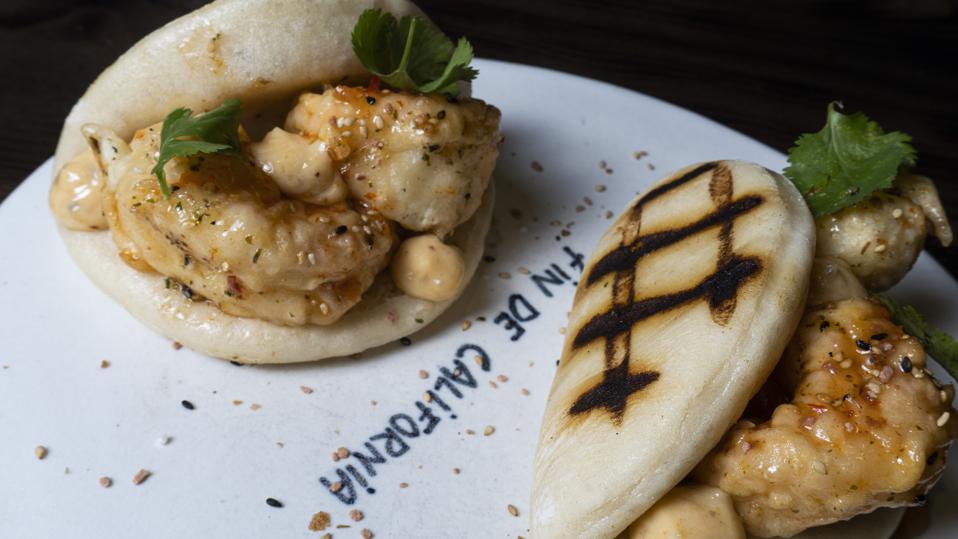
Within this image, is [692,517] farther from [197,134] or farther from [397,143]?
[197,134]

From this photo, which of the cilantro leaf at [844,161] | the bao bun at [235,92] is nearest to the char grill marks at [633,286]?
the cilantro leaf at [844,161]

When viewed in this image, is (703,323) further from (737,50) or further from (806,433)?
(737,50)

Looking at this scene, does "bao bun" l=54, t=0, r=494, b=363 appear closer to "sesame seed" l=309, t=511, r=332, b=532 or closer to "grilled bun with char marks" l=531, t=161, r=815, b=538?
"sesame seed" l=309, t=511, r=332, b=532

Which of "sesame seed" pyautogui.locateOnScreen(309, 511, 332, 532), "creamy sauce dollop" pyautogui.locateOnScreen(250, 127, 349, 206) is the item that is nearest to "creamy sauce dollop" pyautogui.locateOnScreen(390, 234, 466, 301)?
"creamy sauce dollop" pyautogui.locateOnScreen(250, 127, 349, 206)

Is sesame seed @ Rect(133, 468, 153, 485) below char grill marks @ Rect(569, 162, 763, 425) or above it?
below

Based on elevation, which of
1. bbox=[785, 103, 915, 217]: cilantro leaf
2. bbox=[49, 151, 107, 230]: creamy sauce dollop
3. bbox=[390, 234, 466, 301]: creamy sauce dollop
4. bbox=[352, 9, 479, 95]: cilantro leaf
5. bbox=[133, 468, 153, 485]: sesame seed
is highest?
bbox=[352, 9, 479, 95]: cilantro leaf
